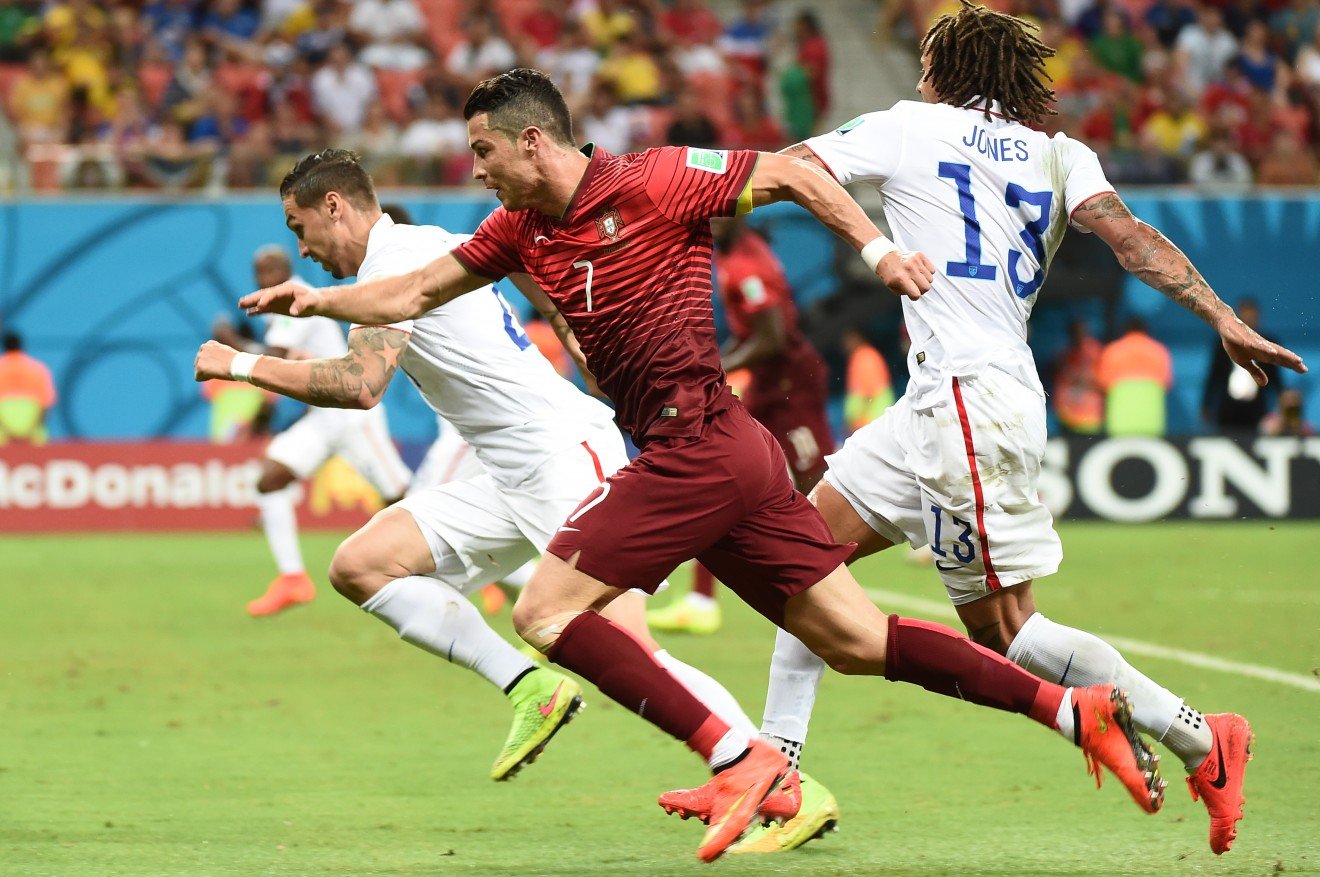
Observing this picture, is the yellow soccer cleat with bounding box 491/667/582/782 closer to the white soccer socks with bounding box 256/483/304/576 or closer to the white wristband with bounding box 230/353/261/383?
the white wristband with bounding box 230/353/261/383

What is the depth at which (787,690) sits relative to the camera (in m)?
5.81

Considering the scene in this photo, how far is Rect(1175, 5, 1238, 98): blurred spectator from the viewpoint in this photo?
22703mm

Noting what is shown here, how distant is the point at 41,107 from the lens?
68.5 feet

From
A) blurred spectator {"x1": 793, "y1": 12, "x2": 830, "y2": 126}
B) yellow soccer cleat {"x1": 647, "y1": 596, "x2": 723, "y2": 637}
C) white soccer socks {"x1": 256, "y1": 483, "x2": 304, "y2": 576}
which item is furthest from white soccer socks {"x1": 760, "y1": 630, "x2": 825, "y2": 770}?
blurred spectator {"x1": 793, "y1": 12, "x2": 830, "y2": 126}

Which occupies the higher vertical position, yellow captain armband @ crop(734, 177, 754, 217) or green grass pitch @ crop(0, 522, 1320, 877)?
yellow captain armband @ crop(734, 177, 754, 217)

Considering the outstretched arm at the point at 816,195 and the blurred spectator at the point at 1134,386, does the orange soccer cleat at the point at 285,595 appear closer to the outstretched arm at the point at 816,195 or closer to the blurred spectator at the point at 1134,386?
the outstretched arm at the point at 816,195

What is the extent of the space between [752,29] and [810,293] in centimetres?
389

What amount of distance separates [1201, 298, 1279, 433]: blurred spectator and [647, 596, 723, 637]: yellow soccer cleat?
32.1ft

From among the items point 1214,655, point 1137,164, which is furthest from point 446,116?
point 1214,655

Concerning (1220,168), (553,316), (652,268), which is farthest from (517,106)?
(1220,168)

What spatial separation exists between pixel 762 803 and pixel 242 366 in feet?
6.19

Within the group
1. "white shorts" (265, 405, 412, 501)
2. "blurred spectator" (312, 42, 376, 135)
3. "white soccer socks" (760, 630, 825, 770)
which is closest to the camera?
"white soccer socks" (760, 630, 825, 770)

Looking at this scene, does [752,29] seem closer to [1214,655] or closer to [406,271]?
[1214,655]

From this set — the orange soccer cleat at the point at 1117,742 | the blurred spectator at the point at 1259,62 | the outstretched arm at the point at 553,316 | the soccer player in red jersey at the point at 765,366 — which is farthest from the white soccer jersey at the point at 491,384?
the blurred spectator at the point at 1259,62
